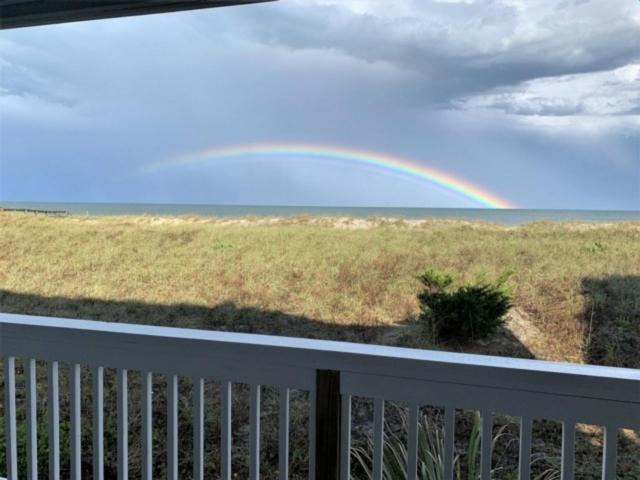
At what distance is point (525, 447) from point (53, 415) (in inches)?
40.8

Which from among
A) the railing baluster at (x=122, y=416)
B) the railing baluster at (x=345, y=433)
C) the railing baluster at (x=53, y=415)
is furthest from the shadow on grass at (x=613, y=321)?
the railing baluster at (x=53, y=415)

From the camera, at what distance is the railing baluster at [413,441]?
896 mm

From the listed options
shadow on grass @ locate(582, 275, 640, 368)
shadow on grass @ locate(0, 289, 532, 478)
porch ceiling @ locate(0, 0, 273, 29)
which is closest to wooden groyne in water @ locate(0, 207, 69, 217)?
shadow on grass @ locate(0, 289, 532, 478)

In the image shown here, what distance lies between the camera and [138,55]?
15.0ft

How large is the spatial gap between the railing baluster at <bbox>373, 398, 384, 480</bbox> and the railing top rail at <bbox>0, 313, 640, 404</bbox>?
2.7 inches

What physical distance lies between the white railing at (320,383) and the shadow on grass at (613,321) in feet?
9.03

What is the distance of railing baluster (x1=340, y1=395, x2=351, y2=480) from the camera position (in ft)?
3.04

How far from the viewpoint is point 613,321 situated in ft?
10.9

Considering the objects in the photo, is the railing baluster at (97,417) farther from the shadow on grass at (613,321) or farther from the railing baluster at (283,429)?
the shadow on grass at (613,321)

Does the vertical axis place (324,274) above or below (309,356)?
below

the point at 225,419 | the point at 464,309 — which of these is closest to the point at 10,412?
the point at 225,419

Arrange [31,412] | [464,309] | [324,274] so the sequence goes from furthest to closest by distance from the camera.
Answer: [324,274] < [464,309] < [31,412]

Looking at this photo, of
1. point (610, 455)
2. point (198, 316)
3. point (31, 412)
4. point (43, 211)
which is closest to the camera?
point (610, 455)

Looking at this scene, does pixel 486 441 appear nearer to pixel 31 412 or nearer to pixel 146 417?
pixel 146 417
